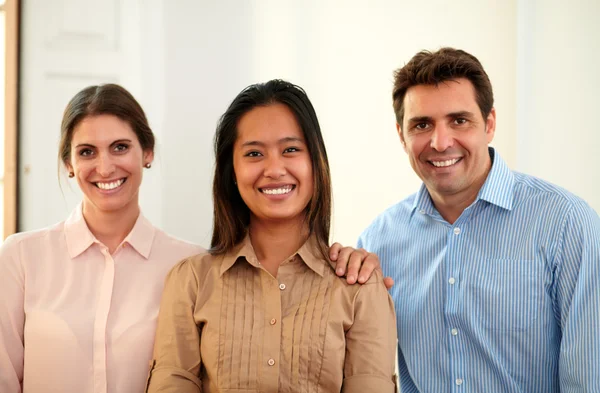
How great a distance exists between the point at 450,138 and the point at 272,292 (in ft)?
2.31

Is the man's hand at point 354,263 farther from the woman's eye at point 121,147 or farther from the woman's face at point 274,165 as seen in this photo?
the woman's eye at point 121,147

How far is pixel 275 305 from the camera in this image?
1.77 metres

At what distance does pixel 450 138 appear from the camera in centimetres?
206

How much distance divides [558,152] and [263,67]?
64.5 inches

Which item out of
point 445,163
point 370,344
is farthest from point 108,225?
point 445,163

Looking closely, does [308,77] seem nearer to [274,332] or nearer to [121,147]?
[121,147]

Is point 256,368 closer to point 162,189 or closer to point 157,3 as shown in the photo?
point 162,189

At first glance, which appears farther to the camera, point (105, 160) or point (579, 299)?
point (105, 160)

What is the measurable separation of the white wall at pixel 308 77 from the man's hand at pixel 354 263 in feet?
6.07

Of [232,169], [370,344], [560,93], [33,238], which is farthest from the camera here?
[560,93]

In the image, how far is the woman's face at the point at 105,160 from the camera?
206 cm

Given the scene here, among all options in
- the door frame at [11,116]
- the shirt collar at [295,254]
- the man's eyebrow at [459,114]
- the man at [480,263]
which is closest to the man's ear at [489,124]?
the man at [480,263]

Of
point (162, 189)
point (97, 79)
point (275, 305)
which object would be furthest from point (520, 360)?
point (97, 79)

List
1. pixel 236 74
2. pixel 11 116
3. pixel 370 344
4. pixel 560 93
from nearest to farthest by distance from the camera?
pixel 370 344 < pixel 560 93 < pixel 11 116 < pixel 236 74
